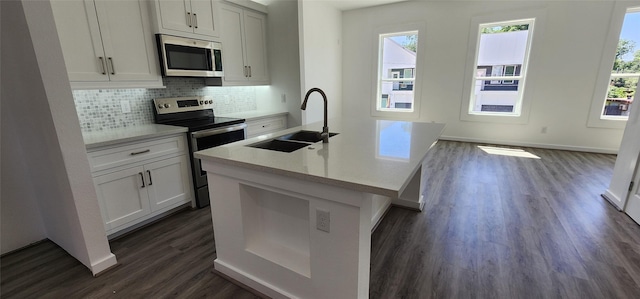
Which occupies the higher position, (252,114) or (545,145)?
(252,114)

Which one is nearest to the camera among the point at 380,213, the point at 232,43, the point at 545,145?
the point at 380,213

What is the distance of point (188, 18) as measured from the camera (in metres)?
2.80

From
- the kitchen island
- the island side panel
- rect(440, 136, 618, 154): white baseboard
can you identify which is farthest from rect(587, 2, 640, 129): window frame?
the island side panel

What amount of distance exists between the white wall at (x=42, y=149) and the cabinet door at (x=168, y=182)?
1.83 ft

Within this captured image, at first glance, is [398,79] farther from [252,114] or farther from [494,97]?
[252,114]

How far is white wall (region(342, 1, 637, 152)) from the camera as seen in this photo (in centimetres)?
422

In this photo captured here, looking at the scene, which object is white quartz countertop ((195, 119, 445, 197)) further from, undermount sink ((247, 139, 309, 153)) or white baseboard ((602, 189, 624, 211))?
white baseboard ((602, 189, 624, 211))

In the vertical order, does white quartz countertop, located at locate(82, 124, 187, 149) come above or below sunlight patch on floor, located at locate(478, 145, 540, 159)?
above

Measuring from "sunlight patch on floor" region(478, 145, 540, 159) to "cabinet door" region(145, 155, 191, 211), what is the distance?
4.47m

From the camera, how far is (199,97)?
3.21 m

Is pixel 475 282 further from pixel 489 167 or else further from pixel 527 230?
pixel 489 167

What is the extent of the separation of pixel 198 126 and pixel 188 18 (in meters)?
1.12

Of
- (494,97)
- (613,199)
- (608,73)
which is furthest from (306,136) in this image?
(608,73)

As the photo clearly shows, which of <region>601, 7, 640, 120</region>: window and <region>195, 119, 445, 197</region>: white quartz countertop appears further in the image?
<region>601, 7, 640, 120</region>: window
